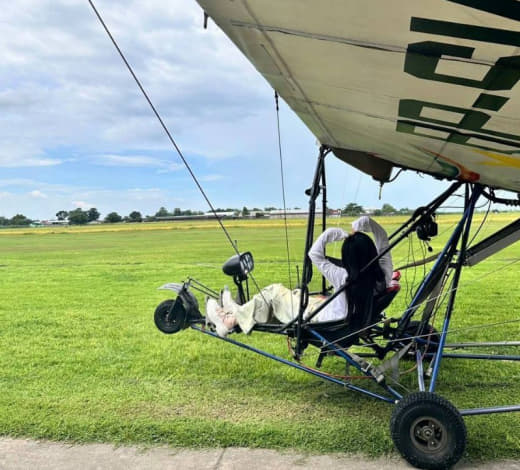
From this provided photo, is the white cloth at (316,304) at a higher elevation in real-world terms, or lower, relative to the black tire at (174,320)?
higher

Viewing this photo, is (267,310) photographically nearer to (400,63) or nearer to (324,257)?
(324,257)

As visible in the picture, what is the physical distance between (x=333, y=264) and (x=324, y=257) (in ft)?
0.45

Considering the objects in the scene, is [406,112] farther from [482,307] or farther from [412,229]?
[482,307]

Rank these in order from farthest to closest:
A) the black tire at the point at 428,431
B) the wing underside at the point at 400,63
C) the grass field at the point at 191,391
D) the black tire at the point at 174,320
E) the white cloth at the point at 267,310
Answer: the black tire at the point at 174,320 → the white cloth at the point at 267,310 → the grass field at the point at 191,391 → the black tire at the point at 428,431 → the wing underside at the point at 400,63

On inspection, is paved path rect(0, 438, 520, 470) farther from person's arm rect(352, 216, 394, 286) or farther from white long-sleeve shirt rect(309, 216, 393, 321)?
person's arm rect(352, 216, 394, 286)

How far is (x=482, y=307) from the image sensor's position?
8.66m

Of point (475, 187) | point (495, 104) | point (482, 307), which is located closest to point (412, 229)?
point (475, 187)

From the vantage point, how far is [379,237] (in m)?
4.09

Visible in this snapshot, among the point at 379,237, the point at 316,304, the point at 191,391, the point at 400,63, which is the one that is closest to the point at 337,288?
the point at 316,304

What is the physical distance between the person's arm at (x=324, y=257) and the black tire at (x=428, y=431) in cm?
115

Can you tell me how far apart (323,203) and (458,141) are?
7.30ft

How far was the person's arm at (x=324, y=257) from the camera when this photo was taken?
3904 millimetres

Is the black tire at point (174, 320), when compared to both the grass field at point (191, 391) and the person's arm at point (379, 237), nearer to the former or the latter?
the grass field at point (191, 391)

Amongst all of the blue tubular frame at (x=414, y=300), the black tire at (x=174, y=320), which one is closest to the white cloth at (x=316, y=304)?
the blue tubular frame at (x=414, y=300)
